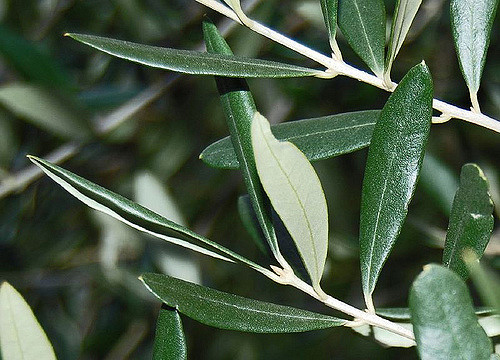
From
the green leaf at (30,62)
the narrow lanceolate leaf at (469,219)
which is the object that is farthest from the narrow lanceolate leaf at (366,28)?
the green leaf at (30,62)

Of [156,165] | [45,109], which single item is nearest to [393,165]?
[45,109]

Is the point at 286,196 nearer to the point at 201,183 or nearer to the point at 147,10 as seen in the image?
Result: the point at 147,10

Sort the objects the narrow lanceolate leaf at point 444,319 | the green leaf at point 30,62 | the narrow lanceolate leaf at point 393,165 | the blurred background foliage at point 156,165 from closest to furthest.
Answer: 1. the narrow lanceolate leaf at point 444,319
2. the narrow lanceolate leaf at point 393,165
3. the green leaf at point 30,62
4. the blurred background foliage at point 156,165

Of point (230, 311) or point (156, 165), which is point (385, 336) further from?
point (156, 165)

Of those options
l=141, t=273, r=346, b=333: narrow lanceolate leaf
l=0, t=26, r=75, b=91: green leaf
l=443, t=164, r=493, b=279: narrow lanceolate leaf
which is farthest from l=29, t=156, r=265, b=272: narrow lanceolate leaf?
l=0, t=26, r=75, b=91: green leaf

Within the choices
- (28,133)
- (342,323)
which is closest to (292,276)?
(342,323)

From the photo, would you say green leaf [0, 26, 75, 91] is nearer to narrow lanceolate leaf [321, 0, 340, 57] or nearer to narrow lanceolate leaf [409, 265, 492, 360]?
narrow lanceolate leaf [321, 0, 340, 57]

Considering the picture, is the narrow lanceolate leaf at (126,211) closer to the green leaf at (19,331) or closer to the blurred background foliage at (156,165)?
the green leaf at (19,331)
